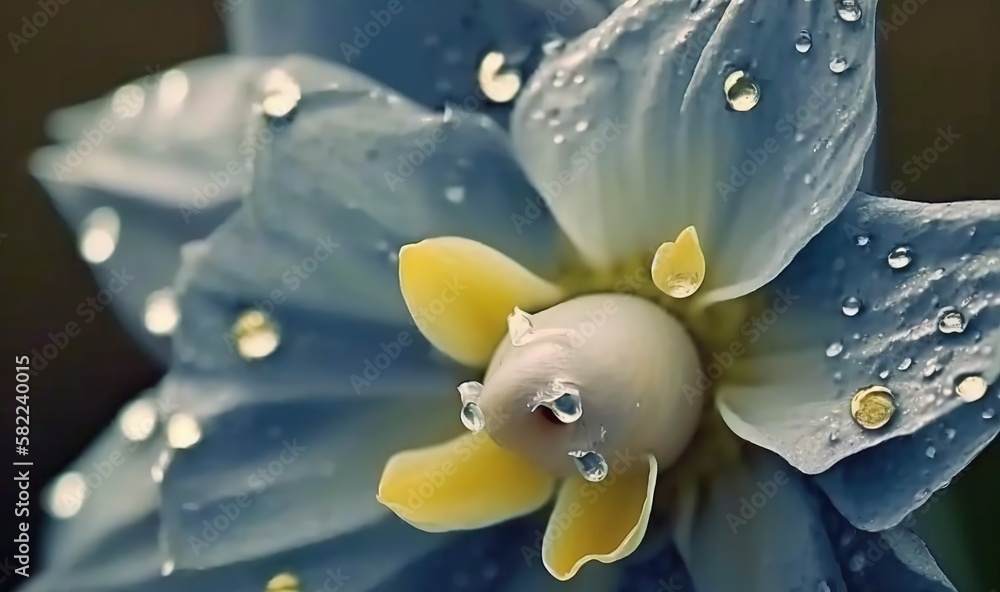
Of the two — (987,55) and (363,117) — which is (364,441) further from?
(987,55)

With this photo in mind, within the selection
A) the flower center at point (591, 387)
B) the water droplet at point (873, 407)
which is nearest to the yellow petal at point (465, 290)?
the flower center at point (591, 387)

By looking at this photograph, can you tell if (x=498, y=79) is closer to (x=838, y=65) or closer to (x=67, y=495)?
(x=838, y=65)

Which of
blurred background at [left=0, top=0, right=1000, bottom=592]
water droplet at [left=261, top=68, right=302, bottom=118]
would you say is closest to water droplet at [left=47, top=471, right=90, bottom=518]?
blurred background at [left=0, top=0, right=1000, bottom=592]

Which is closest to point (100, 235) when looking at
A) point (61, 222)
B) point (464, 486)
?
point (61, 222)

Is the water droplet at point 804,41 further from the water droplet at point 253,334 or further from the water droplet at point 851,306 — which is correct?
the water droplet at point 253,334

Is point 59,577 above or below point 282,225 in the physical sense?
below

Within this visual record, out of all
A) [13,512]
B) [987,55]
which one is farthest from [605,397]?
[13,512]
